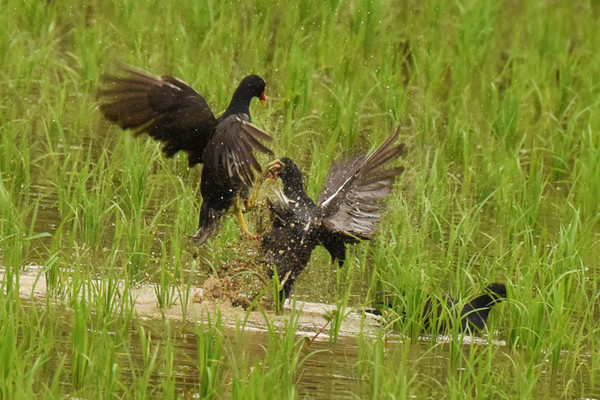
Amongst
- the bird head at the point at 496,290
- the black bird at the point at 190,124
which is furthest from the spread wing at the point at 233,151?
the bird head at the point at 496,290

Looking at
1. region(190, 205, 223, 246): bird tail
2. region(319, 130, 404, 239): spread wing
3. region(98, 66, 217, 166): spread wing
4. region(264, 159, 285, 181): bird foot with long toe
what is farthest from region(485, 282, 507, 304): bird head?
region(98, 66, 217, 166): spread wing

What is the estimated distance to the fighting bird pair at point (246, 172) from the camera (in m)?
6.07

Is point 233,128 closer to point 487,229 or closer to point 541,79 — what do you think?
point 487,229

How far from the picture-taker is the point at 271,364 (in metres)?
4.26

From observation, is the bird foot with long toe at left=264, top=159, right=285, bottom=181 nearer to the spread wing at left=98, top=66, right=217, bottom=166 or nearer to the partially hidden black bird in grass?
the spread wing at left=98, top=66, right=217, bottom=166

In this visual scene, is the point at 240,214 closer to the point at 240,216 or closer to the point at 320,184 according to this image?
the point at 240,216

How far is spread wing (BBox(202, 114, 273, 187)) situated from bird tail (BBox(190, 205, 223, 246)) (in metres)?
0.16

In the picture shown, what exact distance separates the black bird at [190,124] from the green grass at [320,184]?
21 cm

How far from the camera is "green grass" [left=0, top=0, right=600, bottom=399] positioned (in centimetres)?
461

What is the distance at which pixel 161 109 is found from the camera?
6.44m

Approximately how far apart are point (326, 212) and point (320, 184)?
882 millimetres

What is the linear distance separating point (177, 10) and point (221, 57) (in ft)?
3.18

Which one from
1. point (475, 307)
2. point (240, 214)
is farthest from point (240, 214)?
point (475, 307)

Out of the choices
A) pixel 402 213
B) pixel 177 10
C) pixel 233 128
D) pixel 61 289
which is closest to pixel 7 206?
pixel 61 289
